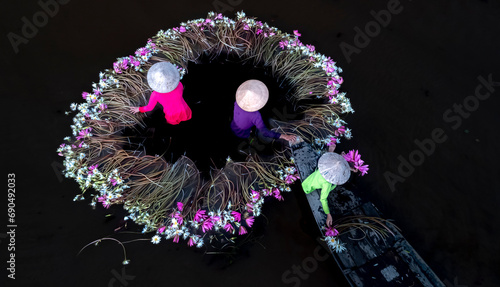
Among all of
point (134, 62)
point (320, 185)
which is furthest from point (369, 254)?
point (134, 62)

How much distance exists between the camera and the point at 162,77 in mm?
2457

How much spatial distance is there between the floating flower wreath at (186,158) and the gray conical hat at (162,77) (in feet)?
3.48

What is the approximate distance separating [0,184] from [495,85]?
688 cm

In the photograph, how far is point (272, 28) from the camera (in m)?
4.16

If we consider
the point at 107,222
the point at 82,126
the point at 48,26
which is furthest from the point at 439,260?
the point at 48,26

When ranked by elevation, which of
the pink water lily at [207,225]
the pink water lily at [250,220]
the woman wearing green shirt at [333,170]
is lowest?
the woman wearing green shirt at [333,170]

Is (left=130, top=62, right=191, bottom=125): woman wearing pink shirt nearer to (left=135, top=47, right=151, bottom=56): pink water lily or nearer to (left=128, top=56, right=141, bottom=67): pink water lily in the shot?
(left=128, top=56, right=141, bottom=67): pink water lily

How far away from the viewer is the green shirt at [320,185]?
2.46 metres

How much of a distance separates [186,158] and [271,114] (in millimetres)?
1278

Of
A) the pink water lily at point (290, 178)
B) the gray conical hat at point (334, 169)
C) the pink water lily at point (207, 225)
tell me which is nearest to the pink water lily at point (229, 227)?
the pink water lily at point (207, 225)

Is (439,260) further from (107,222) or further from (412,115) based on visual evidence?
(107,222)

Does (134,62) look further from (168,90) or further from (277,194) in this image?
(277,194)

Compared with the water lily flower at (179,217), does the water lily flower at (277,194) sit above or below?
below

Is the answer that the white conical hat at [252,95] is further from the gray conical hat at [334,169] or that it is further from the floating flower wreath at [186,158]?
the floating flower wreath at [186,158]
